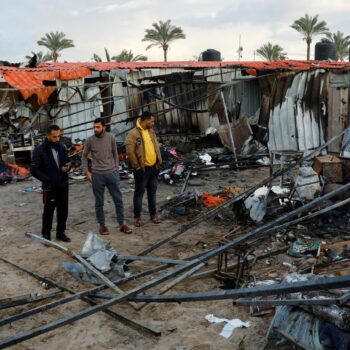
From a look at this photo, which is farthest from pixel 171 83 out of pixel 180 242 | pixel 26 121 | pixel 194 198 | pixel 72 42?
pixel 72 42

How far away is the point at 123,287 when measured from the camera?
4809 mm

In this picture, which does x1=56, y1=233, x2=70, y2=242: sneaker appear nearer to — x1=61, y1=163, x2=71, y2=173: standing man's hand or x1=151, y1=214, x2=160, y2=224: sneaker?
x1=61, y1=163, x2=71, y2=173: standing man's hand

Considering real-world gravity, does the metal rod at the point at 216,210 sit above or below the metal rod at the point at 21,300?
above

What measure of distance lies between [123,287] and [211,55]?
2101 cm

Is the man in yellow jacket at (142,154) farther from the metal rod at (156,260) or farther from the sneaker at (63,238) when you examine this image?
the metal rod at (156,260)

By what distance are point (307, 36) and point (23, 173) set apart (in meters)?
27.4

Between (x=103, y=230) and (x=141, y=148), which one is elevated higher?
(x=141, y=148)

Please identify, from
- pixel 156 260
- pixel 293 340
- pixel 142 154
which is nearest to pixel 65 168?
pixel 142 154

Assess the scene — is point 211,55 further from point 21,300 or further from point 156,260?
point 21,300

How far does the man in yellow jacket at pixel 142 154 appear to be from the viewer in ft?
22.0

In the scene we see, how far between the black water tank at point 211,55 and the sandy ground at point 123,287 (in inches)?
666

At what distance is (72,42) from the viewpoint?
105ft

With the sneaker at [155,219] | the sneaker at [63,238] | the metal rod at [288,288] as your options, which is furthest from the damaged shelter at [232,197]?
the sneaker at [63,238]

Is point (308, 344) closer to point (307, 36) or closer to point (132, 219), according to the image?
point (132, 219)
